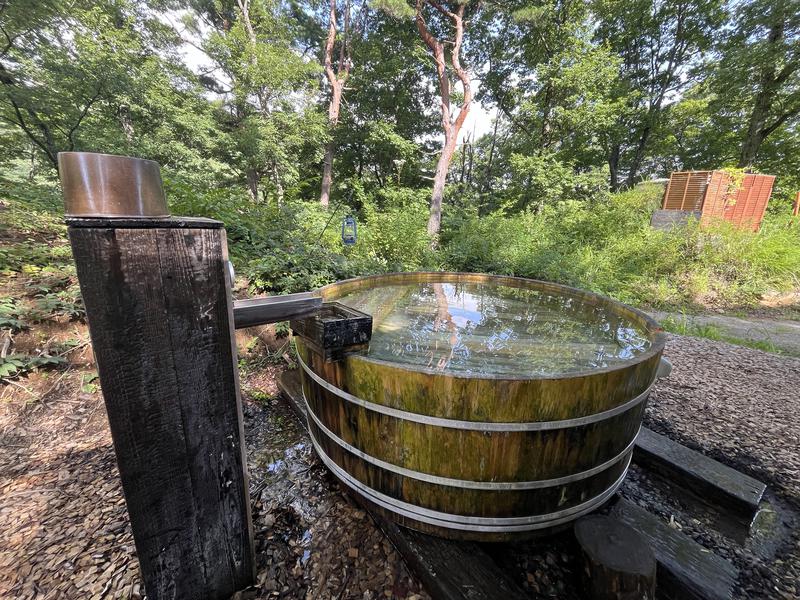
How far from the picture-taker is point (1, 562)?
126 cm

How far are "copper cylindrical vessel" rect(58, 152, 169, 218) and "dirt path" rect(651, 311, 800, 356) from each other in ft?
21.1

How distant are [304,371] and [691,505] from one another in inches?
93.6

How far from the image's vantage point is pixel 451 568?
4.03ft

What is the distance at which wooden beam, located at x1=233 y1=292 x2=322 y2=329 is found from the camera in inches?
44.2

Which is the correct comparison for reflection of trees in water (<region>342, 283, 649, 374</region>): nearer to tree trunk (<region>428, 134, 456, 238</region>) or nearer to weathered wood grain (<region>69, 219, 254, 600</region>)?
weathered wood grain (<region>69, 219, 254, 600</region>)

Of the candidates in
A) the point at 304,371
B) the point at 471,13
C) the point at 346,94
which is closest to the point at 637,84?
the point at 471,13

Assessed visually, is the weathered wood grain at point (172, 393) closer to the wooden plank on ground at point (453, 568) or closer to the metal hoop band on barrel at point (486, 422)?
the metal hoop band on barrel at point (486, 422)

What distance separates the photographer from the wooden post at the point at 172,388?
82 cm

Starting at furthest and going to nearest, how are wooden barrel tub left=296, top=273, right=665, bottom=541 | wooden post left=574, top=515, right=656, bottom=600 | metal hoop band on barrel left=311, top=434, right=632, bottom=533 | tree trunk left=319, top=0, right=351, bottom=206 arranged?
tree trunk left=319, top=0, right=351, bottom=206 → metal hoop band on barrel left=311, top=434, right=632, bottom=533 → wooden barrel tub left=296, top=273, right=665, bottom=541 → wooden post left=574, top=515, right=656, bottom=600

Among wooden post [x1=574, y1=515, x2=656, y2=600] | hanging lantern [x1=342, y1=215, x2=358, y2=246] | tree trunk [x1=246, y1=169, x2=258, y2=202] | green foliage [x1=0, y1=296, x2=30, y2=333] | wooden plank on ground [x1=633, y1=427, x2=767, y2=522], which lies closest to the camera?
wooden post [x1=574, y1=515, x2=656, y2=600]

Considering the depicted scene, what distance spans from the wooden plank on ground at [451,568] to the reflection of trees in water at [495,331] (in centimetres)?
77

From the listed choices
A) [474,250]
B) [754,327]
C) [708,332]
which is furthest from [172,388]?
[754,327]

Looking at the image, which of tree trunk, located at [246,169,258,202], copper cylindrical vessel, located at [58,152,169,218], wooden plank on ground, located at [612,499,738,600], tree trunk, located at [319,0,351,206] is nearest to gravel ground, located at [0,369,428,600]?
wooden plank on ground, located at [612,499,738,600]

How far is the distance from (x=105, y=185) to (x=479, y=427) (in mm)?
1395
